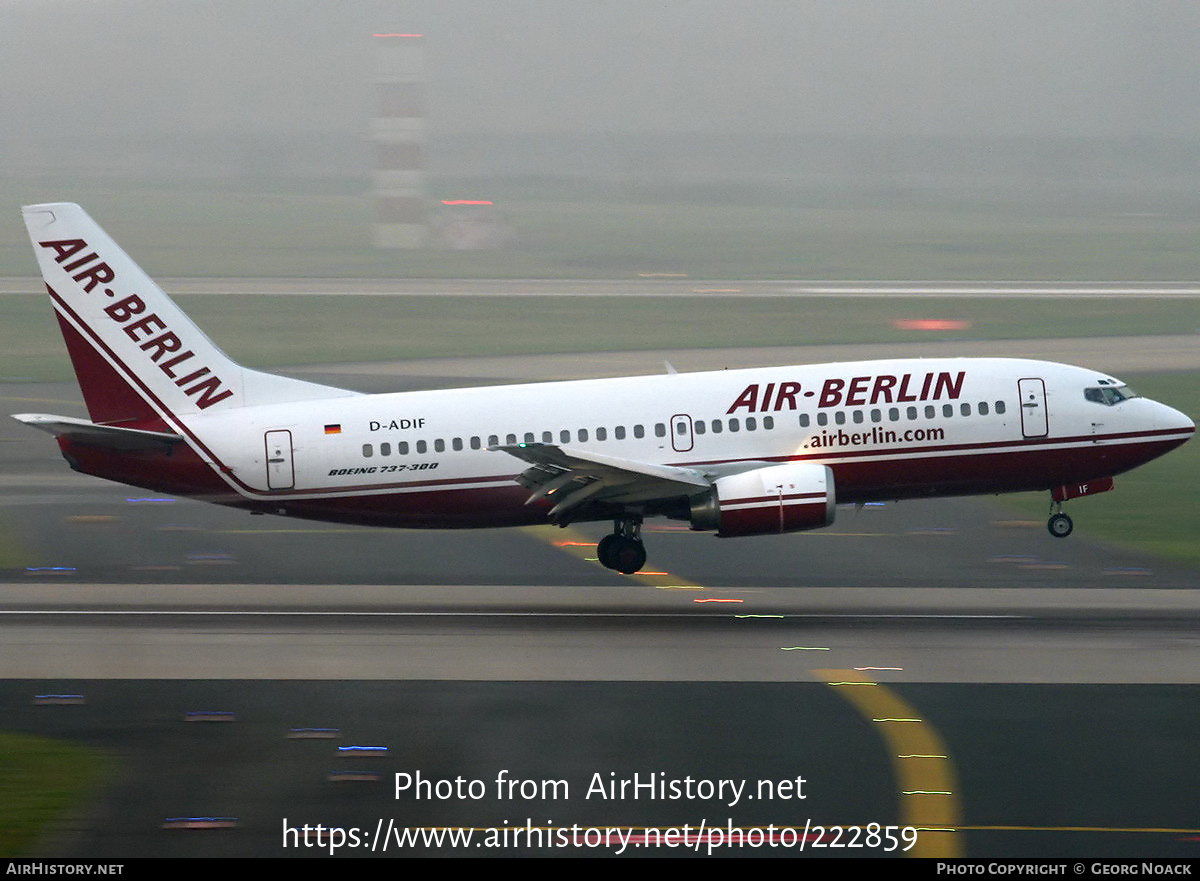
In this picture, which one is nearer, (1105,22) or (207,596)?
(207,596)

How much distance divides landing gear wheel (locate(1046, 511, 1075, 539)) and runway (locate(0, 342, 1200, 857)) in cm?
57

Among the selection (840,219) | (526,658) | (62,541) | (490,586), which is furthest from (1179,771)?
(840,219)

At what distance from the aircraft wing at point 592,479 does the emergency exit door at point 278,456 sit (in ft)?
14.4

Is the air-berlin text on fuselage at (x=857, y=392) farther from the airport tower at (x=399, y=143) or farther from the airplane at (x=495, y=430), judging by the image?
the airport tower at (x=399, y=143)

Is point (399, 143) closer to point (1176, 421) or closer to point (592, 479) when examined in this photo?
point (592, 479)

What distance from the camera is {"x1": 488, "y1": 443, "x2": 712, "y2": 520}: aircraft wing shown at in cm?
2764

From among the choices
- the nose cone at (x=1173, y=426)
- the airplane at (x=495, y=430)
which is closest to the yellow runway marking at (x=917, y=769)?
the airplane at (x=495, y=430)

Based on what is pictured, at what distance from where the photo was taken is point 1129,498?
37.8 meters

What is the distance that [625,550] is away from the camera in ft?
99.0

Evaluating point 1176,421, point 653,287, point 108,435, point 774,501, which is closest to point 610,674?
point 774,501

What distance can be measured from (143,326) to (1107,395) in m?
21.0

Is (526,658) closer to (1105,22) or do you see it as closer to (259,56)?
(1105,22)

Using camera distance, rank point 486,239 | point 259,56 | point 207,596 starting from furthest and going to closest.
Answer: point 259,56, point 486,239, point 207,596

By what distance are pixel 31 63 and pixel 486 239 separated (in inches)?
4191
